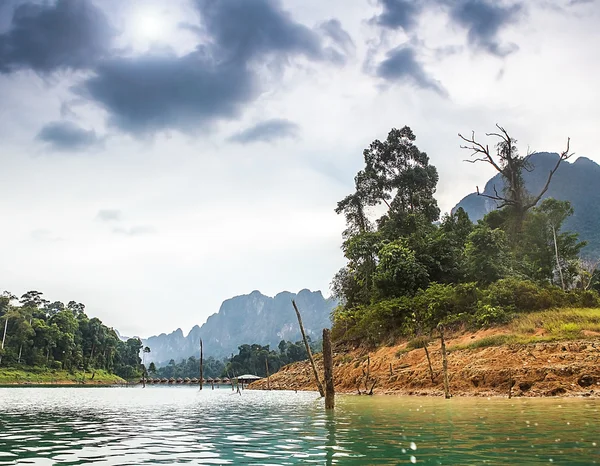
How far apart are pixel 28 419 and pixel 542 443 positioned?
16.9 m

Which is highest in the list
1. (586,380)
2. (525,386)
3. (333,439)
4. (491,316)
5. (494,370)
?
(491,316)

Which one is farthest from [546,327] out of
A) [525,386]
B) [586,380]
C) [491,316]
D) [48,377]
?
[48,377]

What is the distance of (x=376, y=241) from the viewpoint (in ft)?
163

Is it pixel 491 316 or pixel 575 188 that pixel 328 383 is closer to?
pixel 491 316

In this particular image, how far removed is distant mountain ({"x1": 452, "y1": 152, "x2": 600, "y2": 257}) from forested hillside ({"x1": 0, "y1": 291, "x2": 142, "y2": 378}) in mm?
111580

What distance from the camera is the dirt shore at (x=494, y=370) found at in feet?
74.0

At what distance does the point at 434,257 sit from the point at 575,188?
134604 millimetres

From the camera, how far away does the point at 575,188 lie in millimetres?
155750

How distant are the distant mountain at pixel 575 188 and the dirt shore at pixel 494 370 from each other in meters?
111

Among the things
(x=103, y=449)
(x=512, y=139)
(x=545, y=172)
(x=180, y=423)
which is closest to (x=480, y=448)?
(x=103, y=449)

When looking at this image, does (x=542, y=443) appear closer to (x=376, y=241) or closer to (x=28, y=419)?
(x=28, y=419)

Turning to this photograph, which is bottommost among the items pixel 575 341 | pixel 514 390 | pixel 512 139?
pixel 514 390

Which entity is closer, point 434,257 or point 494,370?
point 494,370

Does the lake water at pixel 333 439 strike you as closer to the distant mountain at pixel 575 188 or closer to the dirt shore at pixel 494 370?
the dirt shore at pixel 494 370
